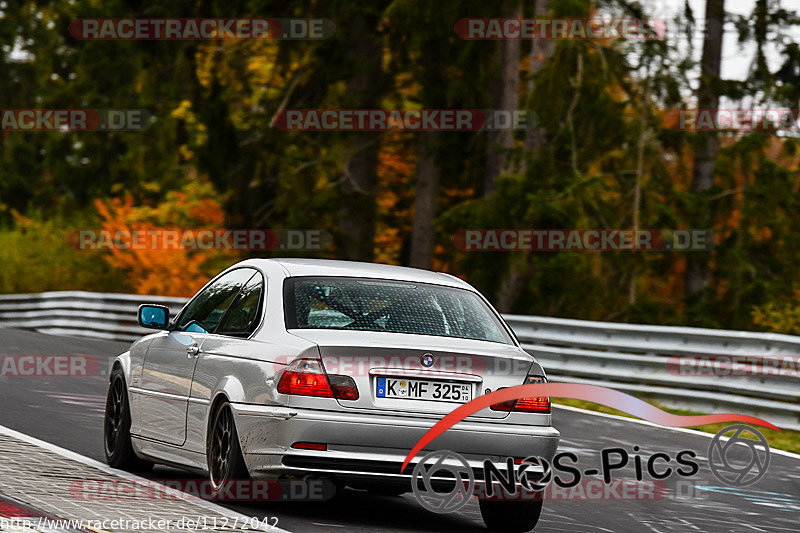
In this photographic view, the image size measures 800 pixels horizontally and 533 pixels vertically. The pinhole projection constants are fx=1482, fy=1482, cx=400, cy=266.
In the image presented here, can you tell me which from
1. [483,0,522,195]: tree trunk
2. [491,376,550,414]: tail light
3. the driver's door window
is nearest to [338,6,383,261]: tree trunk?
[483,0,522,195]: tree trunk

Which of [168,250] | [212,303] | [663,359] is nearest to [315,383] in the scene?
[212,303]

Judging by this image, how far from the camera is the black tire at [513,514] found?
27.2ft

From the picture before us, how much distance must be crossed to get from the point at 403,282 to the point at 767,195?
727 inches

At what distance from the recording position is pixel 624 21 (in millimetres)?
24797

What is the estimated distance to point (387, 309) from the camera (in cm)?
843

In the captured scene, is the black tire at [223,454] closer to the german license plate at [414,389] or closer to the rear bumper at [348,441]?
the rear bumper at [348,441]

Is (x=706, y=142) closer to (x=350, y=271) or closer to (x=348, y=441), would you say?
(x=350, y=271)

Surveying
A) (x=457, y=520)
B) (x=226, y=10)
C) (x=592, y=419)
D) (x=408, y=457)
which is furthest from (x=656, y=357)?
(x=226, y=10)

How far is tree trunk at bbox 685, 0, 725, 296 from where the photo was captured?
26516mm

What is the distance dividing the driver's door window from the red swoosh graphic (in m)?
1.83

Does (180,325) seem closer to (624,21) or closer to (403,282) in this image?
(403,282)

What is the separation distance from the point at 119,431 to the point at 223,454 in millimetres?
1786

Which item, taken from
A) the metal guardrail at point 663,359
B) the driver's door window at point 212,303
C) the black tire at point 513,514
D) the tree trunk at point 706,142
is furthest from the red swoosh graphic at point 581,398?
the tree trunk at point 706,142

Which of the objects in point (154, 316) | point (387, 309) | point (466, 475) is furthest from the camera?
point (154, 316)
